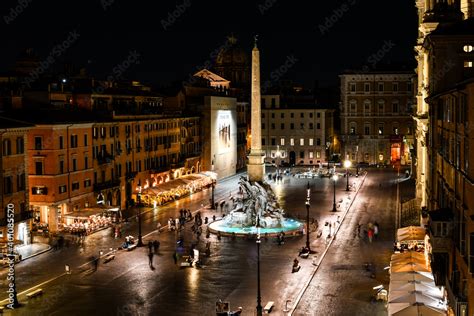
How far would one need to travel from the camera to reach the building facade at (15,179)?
51812 millimetres

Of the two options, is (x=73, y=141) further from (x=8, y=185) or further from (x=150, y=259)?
(x=150, y=259)

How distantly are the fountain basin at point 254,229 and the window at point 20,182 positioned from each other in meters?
14.7

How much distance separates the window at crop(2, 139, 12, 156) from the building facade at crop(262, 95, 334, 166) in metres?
76.9

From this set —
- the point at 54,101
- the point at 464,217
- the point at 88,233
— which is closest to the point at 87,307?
the point at 464,217

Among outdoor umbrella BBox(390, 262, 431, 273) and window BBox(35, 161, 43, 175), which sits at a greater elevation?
window BBox(35, 161, 43, 175)

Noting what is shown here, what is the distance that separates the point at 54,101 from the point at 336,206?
28.2 meters

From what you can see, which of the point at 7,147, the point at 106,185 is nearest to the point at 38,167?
the point at 7,147

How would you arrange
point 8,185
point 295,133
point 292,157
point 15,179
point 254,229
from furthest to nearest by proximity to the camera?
1. point 292,157
2. point 295,133
3. point 254,229
4. point 15,179
5. point 8,185

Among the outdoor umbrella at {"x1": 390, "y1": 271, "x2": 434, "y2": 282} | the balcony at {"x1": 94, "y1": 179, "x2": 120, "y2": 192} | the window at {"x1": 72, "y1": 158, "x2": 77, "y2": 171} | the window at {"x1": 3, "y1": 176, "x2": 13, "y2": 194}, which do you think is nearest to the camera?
the outdoor umbrella at {"x1": 390, "y1": 271, "x2": 434, "y2": 282}

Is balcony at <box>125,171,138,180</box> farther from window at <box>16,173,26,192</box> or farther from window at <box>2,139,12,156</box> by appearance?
window at <box>2,139,12,156</box>

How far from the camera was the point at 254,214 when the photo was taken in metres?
62.3

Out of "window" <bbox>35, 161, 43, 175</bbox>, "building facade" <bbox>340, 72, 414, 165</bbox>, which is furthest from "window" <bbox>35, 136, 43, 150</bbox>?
"building facade" <bbox>340, 72, 414, 165</bbox>

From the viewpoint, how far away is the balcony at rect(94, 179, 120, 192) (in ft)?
223

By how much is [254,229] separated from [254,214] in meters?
2.36
